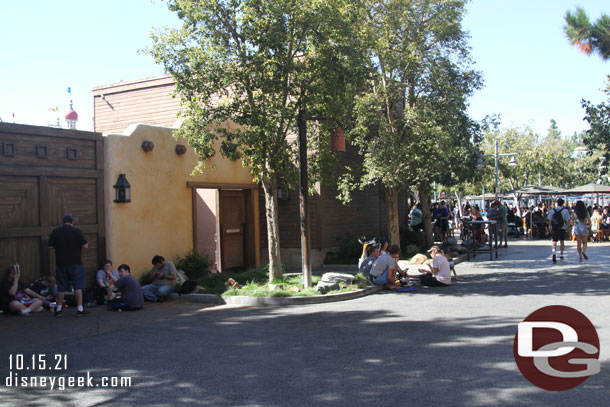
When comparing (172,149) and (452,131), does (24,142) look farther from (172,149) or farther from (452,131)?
(452,131)

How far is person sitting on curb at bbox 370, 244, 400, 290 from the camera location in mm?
11992

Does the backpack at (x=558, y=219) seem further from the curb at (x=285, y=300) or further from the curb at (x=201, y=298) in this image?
the curb at (x=201, y=298)

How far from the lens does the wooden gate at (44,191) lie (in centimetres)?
1040

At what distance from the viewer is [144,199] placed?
13047mm

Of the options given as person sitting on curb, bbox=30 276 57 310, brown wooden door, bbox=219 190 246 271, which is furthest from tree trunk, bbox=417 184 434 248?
person sitting on curb, bbox=30 276 57 310

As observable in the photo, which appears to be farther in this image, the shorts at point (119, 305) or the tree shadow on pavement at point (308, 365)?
the shorts at point (119, 305)

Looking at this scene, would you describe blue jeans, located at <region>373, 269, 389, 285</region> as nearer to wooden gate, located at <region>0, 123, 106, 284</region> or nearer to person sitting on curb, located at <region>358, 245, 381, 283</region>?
person sitting on curb, located at <region>358, 245, 381, 283</region>

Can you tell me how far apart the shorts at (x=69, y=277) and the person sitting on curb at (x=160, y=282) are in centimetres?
188

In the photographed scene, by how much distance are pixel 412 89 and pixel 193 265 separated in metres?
7.94

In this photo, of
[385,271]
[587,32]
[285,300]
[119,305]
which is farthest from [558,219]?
[119,305]

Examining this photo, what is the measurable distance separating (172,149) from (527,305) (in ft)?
29.9

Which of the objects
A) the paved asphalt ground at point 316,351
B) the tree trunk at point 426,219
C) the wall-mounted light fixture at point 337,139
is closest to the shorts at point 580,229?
the paved asphalt ground at point 316,351

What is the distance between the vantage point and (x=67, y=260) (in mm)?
9578

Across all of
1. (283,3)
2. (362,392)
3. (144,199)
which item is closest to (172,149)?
(144,199)
